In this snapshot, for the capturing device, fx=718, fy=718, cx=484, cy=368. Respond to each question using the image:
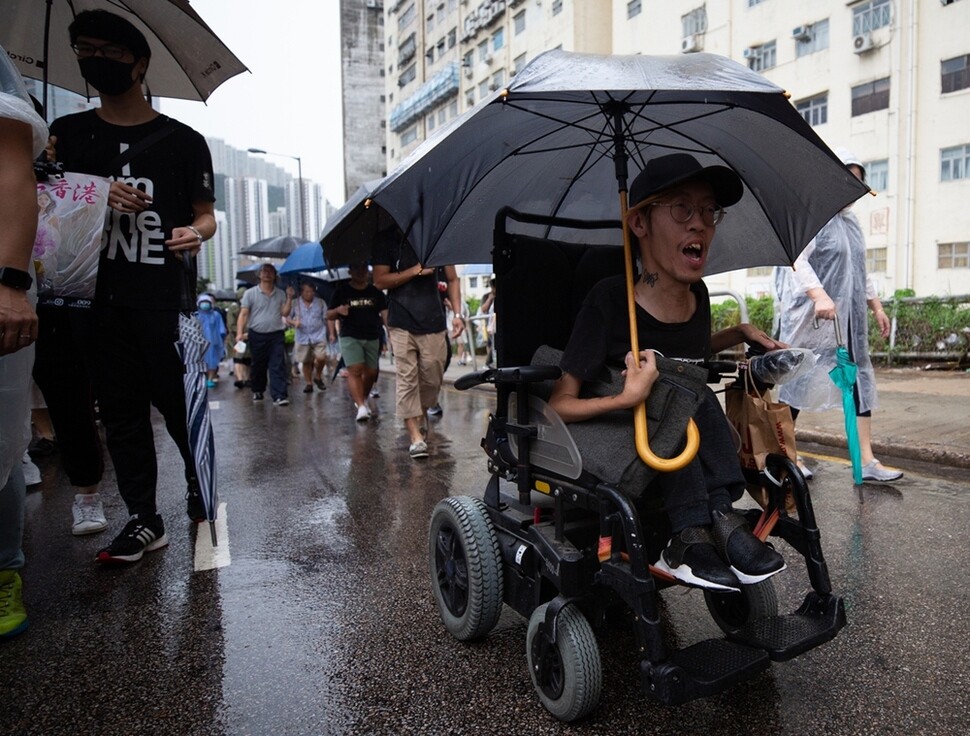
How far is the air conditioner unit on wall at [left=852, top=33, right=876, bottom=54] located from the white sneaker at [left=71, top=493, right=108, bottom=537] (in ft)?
84.7

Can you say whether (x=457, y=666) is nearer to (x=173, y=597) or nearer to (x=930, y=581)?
(x=173, y=597)

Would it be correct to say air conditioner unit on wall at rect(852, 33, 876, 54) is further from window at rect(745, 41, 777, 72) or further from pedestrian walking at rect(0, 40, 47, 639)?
pedestrian walking at rect(0, 40, 47, 639)

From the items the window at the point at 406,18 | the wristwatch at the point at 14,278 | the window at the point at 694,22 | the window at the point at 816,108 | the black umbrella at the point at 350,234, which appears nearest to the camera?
the wristwatch at the point at 14,278

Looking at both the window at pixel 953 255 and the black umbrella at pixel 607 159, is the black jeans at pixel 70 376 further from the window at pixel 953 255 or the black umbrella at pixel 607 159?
the window at pixel 953 255

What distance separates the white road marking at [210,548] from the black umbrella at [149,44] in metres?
2.21

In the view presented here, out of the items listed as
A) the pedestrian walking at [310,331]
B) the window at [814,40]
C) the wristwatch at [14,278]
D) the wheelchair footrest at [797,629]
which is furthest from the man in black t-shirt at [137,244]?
the window at [814,40]

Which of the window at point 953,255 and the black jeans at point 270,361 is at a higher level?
the window at point 953,255

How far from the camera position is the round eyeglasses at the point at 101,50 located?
3.08 m

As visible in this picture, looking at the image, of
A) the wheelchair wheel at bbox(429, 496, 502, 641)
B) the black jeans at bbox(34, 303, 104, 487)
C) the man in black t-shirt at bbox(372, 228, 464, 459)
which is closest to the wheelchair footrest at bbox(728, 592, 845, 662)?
the wheelchair wheel at bbox(429, 496, 502, 641)

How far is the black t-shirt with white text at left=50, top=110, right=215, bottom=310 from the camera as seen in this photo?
10.7 feet

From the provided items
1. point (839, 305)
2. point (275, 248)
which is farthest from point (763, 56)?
point (839, 305)

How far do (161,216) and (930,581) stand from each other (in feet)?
12.2

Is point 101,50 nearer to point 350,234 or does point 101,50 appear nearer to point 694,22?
point 350,234

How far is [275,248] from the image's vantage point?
1510cm
